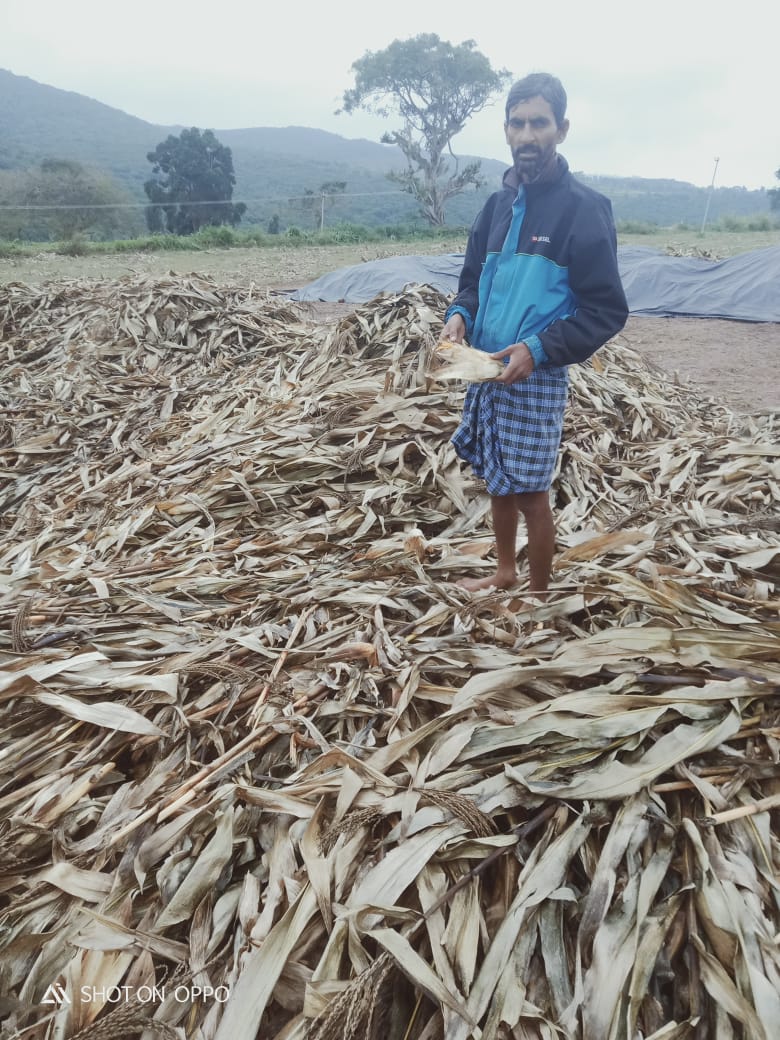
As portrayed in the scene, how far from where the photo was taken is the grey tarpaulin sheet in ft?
28.0

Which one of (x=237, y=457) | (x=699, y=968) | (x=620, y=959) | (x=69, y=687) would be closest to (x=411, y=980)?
(x=620, y=959)

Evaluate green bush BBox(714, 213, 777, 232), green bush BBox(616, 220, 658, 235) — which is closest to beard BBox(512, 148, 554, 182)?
green bush BBox(616, 220, 658, 235)

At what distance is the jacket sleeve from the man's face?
0.20 meters

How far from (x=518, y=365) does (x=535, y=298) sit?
0.21 m

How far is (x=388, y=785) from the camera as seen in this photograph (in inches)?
48.1

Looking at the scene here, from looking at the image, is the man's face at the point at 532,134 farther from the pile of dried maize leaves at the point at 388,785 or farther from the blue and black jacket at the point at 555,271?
the pile of dried maize leaves at the point at 388,785

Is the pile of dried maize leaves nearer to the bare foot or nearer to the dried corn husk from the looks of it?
the bare foot

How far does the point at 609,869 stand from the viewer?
1.06 metres

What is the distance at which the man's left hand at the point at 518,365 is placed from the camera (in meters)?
1.67

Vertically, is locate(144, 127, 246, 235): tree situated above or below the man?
above

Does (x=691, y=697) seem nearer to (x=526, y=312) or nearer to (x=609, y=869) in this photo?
(x=609, y=869)

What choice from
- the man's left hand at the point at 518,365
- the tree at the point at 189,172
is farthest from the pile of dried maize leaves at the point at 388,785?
the tree at the point at 189,172

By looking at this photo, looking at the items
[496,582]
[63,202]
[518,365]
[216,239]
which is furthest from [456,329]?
[63,202]

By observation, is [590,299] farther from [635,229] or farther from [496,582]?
[635,229]
